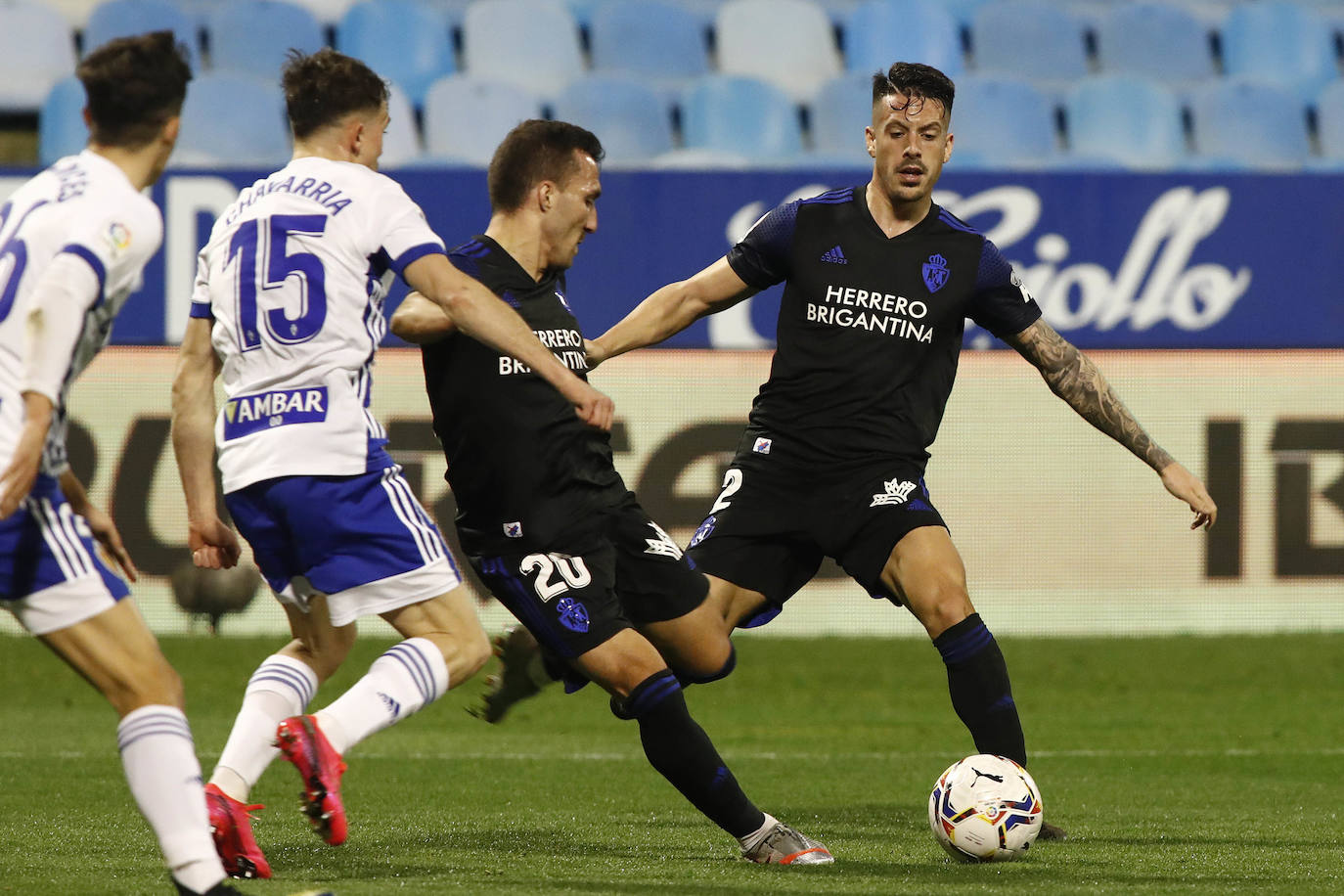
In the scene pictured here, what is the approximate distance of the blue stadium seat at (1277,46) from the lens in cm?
1562

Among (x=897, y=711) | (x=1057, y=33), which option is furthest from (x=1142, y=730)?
(x=1057, y=33)

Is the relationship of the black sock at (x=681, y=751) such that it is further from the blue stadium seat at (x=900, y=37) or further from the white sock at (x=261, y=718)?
the blue stadium seat at (x=900, y=37)

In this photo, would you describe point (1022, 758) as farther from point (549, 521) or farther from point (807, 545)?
point (549, 521)

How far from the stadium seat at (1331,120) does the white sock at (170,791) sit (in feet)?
43.8

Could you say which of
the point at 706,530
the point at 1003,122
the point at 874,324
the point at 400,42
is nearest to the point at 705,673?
the point at 706,530

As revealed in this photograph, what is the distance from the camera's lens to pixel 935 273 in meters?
5.50

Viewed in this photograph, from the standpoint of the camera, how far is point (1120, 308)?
1229 cm

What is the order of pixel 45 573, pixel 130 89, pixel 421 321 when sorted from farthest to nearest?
pixel 421 321, pixel 130 89, pixel 45 573

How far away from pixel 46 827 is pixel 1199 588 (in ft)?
28.0

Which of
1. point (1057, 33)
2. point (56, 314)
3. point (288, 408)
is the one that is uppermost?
point (1057, 33)

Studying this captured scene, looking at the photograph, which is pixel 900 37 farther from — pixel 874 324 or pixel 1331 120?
pixel 874 324

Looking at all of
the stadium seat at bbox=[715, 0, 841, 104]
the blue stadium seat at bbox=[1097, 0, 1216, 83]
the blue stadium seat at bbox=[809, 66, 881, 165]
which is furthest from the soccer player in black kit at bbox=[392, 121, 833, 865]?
the blue stadium seat at bbox=[1097, 0, 1216, 83]

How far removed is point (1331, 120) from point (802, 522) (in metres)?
11.2

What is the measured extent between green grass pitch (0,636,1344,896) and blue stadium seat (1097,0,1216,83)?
5.98 metres
